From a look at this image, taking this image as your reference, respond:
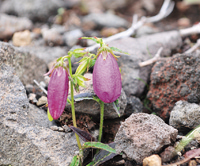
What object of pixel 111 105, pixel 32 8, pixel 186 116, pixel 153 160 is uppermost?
pixel 32 8

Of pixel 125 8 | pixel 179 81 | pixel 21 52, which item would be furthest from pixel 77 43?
pixel 125 8

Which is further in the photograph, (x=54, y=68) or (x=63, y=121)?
(x=63, y=121)

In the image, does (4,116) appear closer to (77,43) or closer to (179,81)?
(179,81)

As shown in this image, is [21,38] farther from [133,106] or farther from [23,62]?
[133,106]

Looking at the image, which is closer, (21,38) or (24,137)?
(24,137)

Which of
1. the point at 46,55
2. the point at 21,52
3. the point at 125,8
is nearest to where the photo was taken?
the point at 21,52

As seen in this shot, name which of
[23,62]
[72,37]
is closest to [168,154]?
[23,62]

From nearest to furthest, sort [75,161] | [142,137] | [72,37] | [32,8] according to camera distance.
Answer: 1. [142,137]
2. [75,161]
3. [72,37]
4. [32,8]
